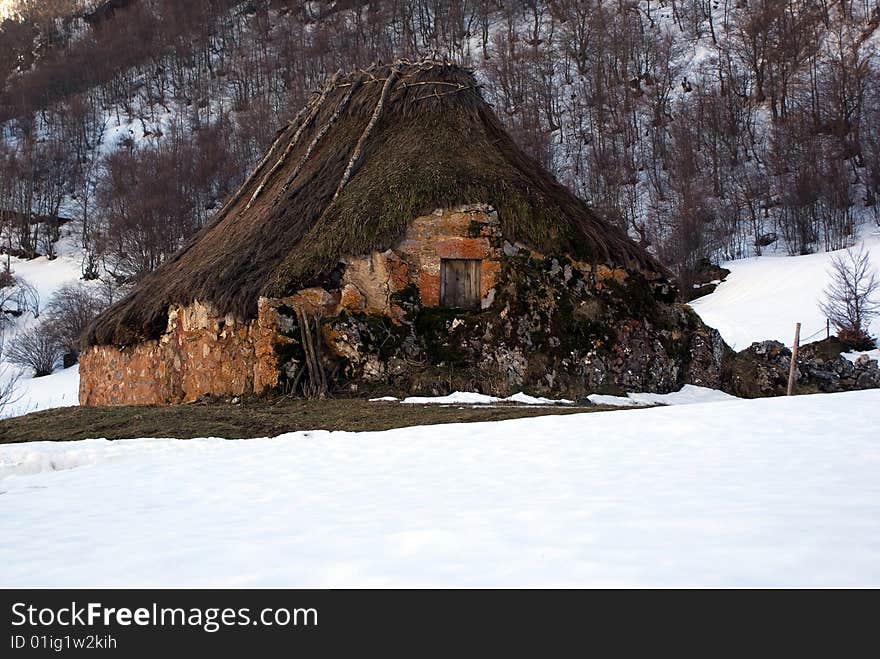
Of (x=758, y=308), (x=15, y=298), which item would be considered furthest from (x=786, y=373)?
(x=15, y=298)

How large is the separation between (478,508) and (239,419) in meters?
7.04

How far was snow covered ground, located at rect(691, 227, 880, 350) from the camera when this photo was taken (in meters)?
25.8

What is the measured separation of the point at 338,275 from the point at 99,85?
57.1m

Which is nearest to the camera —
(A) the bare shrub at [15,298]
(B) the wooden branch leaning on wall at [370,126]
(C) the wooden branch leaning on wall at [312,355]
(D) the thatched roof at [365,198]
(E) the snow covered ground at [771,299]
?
(C) the wooden branch leaning on wall at [312,355]

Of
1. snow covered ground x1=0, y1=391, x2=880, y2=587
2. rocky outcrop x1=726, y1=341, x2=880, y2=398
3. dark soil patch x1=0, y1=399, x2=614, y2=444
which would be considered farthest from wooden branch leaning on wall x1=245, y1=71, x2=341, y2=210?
snow covered ground x1=0, y1=391, x2=880, y2=587

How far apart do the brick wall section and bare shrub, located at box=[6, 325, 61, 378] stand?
20.0 meters

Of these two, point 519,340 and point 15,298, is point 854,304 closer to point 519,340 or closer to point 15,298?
point 519,340

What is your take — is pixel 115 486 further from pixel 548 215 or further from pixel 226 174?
pixel 226 174

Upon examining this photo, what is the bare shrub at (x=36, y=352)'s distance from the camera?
107 feet

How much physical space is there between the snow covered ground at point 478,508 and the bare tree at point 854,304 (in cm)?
1672

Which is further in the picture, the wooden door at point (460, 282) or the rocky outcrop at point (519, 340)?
the wooden door at point (460, 282)

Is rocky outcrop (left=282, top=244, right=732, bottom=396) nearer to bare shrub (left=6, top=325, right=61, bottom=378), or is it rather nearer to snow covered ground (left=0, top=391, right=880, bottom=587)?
snow covered ground (left=0, top=391, right=880, bottom=587)

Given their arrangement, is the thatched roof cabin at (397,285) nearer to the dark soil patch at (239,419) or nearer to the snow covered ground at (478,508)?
the dark soil patch at (239,419)

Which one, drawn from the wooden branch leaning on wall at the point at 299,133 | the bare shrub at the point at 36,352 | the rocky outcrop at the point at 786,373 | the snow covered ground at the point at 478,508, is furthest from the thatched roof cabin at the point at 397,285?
the bare shrub at the point at 36,352
